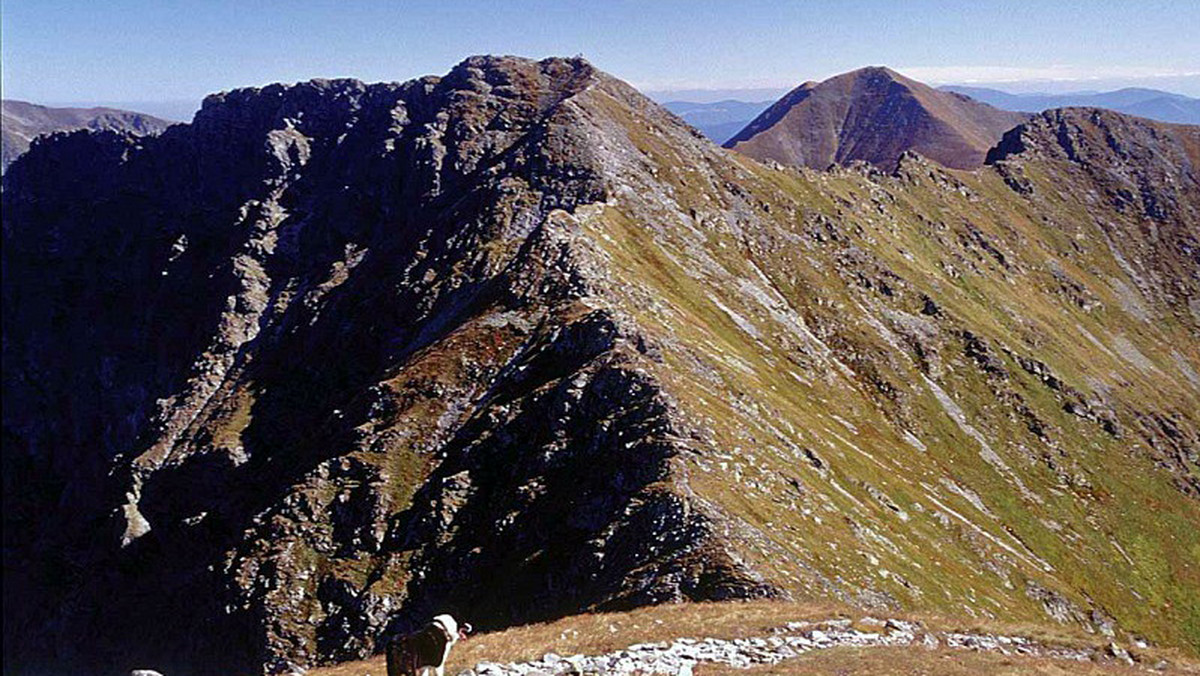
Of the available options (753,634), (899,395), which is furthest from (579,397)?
(899,395)

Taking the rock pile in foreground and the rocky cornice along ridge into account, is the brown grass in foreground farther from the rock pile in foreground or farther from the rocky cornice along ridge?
the rocky cornice along ridge

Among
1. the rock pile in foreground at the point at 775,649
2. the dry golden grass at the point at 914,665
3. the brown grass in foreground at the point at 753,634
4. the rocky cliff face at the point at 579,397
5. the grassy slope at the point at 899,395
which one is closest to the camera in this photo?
the rock pile in foreground at the point at 775,649

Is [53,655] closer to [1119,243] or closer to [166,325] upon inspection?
[166,325]

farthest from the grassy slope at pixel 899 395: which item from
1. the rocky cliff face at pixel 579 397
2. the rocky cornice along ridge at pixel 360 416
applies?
the rocky cornice along ridge at pixel 360 416

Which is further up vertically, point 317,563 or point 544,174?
point 544,174

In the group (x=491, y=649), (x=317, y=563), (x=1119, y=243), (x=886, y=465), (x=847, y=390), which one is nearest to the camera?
(x=491, y=649)

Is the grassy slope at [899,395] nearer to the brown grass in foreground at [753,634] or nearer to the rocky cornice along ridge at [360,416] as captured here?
the brown grass in foreground at [753,634]

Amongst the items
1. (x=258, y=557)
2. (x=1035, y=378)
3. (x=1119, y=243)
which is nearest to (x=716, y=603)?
(x=258, y=557)

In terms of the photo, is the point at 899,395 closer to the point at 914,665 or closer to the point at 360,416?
the point at 360,416
